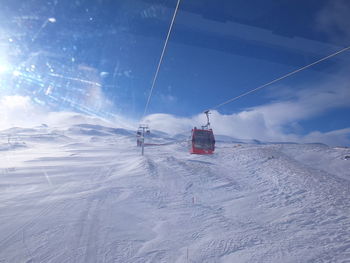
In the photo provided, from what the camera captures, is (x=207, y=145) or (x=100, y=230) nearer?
(x=100, y=230)

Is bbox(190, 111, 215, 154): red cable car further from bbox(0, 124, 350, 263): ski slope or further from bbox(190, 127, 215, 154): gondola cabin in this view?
bbox(0, 124, 350, 263): ski slope

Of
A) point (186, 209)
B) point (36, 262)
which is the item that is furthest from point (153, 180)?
point (36, 262)

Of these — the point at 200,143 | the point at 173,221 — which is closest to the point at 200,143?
the point at 200,143

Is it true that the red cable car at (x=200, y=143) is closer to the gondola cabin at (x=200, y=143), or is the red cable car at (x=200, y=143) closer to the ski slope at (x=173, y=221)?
the gondola cabin at (x=200, y=143)

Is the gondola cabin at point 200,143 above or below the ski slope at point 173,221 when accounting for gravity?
above

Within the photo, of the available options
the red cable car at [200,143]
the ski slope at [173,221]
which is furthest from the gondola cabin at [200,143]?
the ski slope at [173,221]

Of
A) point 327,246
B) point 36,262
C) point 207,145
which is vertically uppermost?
point 207,145

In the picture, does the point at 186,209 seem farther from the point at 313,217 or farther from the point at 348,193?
the point at 348,193

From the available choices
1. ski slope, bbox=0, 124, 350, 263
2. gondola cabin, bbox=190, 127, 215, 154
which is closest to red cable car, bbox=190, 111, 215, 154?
gondola cabin, bbox=190, 127, 215, 154

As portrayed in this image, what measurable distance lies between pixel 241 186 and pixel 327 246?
186 inches

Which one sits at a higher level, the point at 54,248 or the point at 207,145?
the point at 207,145

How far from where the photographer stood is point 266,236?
4.38 m

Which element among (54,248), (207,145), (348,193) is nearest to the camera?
(54,248)

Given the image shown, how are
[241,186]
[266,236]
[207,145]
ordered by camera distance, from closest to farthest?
[266,236], [241,186], [207,145]
